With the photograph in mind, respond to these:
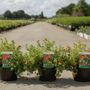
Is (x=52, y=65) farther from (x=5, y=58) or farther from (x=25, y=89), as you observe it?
(x=5, y=58)

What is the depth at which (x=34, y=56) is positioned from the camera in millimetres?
4055

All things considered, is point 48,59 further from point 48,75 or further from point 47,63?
point 48,75

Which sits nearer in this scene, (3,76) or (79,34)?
(3,76)

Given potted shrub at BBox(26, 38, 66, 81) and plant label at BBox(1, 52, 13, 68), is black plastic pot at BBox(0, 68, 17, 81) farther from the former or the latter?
potted shrub at BBox(26, 38, 66, 81)

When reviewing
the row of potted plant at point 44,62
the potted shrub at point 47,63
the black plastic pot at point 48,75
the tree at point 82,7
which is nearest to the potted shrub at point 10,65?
the row of potted plant at point 44,62

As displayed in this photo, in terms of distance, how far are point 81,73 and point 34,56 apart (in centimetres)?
137

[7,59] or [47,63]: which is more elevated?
[7,59]

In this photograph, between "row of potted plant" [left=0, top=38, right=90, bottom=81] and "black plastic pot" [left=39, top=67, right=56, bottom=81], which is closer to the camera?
"row of potted plant" [left=0, top=38, right=90, bottom=81]

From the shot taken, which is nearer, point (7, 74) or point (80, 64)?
point (80, 64)

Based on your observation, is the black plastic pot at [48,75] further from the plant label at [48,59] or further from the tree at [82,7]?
the tree at [82,7]

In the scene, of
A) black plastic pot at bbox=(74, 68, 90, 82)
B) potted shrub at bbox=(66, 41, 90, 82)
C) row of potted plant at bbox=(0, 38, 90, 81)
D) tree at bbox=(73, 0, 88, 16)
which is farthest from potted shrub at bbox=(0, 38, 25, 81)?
tree at bbox=(73, 0, 88, 16)

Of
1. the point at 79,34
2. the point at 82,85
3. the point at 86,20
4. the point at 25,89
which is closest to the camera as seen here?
the point at 25,89

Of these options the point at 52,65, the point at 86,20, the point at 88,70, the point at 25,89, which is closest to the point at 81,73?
the point at 88,70

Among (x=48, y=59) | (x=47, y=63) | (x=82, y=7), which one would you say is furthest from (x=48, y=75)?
(x=82, y=7)
